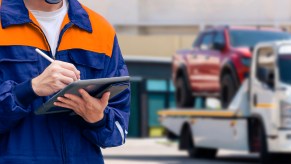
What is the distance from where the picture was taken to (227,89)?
70.9 ft

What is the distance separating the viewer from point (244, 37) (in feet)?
74.6

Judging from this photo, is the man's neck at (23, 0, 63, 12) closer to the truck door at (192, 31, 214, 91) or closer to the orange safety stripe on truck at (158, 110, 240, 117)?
the orange safety stripe on truck at (158, 110, 240, 117)

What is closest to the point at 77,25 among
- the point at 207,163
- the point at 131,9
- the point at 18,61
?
the point at 18,61

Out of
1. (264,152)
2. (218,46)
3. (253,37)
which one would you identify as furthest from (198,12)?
(264,152)

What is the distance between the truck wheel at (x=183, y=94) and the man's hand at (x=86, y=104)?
66.3 ft

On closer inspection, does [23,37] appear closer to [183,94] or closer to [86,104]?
[86,104]

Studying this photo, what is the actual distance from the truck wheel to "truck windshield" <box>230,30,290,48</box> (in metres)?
1.97

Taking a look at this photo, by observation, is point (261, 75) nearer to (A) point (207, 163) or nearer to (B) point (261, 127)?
(B) point (261, 127)

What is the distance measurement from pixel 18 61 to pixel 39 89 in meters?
0.16

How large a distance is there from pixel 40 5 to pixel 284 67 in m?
15.5

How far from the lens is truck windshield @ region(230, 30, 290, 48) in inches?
876

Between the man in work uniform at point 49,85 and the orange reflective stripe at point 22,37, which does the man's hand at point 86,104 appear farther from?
the orange reflective stripe at point 22,37

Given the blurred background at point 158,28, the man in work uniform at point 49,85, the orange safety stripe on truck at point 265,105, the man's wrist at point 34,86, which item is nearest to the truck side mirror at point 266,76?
the orange safety stripe on truck at point 265,105

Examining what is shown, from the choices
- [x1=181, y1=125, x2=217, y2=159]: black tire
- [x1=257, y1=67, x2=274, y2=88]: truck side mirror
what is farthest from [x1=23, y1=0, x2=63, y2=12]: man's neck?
[x1=181, y1=125, x2=217, y2=159]: black tire
